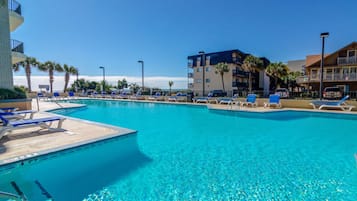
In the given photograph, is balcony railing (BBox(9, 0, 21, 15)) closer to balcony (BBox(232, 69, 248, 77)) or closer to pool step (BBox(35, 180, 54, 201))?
pool step (BBox(35, 180, 54, 201))

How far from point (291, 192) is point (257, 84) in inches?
1445

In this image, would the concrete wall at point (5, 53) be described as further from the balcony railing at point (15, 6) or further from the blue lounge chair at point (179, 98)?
the blue lounge chair at point (179, 98)

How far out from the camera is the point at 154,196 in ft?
11.0

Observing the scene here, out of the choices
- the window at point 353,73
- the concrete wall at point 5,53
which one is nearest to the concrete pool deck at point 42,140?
the concrete wall at point 5,53

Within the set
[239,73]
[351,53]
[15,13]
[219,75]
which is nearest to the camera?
[15,13]

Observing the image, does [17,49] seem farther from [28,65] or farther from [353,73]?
[353,73]

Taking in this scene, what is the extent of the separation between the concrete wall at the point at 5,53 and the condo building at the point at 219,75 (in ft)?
74.4

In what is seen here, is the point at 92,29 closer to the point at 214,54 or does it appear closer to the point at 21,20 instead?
the point at 21,20

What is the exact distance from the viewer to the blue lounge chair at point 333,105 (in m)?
12.2

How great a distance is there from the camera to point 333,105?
40.7 ft

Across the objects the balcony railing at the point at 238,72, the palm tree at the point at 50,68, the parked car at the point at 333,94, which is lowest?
the parked car at the point at 333,94

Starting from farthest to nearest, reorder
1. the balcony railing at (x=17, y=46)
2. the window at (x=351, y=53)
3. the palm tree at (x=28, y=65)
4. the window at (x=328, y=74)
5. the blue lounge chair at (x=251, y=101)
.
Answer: the palm tree at (x=28, y=65) → the window at (x=328, y=74) → the window at (x=351, y=53) → the blue lounge chair at (x=251, y=101) → the balcony railing at (x=17, y=46)

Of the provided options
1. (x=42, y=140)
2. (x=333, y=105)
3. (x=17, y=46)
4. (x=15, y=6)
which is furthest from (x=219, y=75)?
(x=42, y=140)

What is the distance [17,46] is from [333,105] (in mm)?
21635
